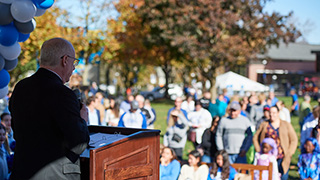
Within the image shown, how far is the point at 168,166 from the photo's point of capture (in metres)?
6.54

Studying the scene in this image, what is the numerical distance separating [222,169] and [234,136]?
119 centimetres

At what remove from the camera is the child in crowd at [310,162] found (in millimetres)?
6750

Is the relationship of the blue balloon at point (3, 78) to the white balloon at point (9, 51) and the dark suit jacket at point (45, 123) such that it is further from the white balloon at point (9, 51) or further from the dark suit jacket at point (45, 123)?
the dark suit jacket at point (45, 123)

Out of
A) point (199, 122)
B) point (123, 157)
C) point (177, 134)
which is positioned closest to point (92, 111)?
point (177, 134)

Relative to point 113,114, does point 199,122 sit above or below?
below

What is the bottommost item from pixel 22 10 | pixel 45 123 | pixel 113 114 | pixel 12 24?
pixel 113 114

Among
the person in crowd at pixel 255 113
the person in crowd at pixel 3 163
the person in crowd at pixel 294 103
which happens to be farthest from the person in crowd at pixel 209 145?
the person in crowd at pixel 294 103

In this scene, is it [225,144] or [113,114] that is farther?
[113,114]

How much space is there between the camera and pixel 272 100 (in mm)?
13430

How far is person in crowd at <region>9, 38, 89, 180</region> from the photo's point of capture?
2262mm

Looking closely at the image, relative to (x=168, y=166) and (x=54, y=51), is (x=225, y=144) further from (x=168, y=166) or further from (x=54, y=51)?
→ (x=54, y=51)

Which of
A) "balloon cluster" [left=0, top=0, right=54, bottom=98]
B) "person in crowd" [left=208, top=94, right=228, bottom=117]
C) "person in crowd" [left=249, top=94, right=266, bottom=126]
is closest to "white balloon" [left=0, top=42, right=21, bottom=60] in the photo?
"balloon cluster" [left=0, top=0, right=54, bottom=98]

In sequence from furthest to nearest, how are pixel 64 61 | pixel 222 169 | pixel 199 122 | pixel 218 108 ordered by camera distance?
pixel 218 108 → pixel 199 122 → pixel 222 169 → pixel 64 61

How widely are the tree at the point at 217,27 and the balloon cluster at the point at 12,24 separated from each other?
80.8ft
